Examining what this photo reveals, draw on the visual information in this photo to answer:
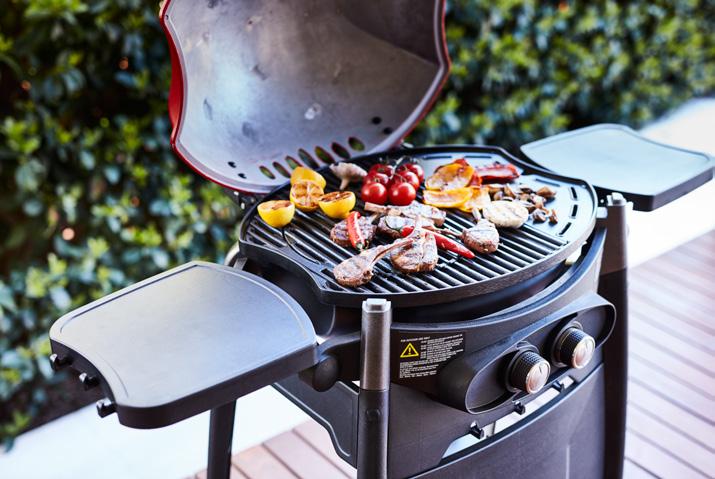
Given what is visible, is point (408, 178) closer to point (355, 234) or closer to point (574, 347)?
point (355, 234)

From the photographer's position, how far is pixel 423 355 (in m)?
1.24

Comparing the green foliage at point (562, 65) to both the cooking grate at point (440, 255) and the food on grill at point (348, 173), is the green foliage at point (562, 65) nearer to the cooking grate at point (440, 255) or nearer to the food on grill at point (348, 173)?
the food on grill at point (348, 173)

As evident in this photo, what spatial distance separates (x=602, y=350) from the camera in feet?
5.70

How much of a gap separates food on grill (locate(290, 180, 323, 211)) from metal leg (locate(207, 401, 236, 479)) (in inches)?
21.7

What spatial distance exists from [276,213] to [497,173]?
571 mm

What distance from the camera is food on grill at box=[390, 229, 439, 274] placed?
129 centimetres

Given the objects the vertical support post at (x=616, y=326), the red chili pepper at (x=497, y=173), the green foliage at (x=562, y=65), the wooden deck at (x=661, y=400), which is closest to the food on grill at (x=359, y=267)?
the red chili pepper at (x=497, y=173)

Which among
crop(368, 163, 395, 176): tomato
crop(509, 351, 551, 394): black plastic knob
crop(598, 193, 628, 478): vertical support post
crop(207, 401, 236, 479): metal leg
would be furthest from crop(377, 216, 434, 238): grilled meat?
crop(207, 401, 236, 479): metal leg

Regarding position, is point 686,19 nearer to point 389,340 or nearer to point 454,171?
point 454,171

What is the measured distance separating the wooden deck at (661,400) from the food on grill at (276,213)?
1098 mm

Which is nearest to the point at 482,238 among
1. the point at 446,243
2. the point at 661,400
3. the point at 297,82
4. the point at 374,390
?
the point at 446,243

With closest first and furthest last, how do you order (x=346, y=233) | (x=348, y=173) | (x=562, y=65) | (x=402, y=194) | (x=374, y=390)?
1. (x=374, y=390)
2. (x=346, y=233)
3. (x=402, y=194)
4. (x=348, y=173)
5. (x=562, y=65)

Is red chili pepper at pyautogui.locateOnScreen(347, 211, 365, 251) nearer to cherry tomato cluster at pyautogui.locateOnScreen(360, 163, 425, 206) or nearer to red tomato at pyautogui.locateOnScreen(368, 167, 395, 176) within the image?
cherry tomato cluster at pyautogui.locateOnScreen(360, 163, 425, 206)

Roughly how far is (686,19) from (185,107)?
13.9 feet
